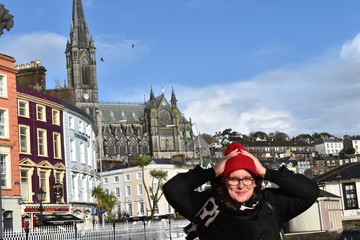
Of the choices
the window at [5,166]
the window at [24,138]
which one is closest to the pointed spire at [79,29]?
the window at [24,138]

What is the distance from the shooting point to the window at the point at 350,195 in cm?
4243

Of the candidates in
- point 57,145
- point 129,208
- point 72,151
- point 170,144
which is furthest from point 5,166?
point 170,144

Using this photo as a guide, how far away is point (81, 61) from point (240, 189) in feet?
540

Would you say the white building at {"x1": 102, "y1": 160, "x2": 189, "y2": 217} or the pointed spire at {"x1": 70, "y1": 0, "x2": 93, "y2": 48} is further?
the pointed spire at {"x1": 70, "y1": 0, "x2": 93, "y2": 48}

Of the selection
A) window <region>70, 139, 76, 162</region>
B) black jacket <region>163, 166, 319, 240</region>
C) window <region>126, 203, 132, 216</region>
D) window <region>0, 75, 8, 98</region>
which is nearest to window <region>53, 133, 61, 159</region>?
window <region>70, 139, 76, 162</region>

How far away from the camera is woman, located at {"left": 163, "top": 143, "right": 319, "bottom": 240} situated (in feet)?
13.0

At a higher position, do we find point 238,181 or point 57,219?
point 238,181

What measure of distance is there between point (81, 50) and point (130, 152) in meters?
31.5

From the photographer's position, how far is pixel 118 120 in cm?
17250

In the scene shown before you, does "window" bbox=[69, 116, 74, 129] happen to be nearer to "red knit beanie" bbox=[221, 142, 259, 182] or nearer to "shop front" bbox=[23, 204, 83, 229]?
"shop front" bbox=[23, 204, 83, 229]

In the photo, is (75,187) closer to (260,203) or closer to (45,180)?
(45,180)

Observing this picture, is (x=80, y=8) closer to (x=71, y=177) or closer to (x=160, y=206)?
(x=160, y=206)

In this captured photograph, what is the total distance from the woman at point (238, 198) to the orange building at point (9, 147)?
32.9 m

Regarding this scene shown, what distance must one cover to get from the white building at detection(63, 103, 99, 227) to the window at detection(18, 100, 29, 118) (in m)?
5.15
